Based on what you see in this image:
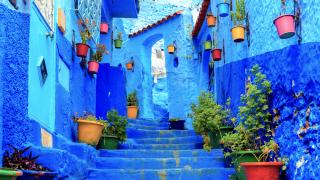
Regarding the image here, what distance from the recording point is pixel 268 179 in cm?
570

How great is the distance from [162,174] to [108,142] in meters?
2.04

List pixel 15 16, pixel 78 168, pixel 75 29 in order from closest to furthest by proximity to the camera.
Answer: pixel 15 16 → pixel 78 168 → pixel 75 29

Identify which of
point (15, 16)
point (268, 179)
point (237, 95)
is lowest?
point (268, 179)

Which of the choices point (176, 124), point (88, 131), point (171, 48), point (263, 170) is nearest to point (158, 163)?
point (88, 131)

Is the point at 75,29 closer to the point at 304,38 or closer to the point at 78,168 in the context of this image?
the point at 78,168

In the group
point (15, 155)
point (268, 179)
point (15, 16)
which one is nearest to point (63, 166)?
point (15, 155)

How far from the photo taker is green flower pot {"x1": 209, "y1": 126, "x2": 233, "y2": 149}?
8180mm

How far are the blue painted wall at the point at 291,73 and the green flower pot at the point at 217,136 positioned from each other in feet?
2.18

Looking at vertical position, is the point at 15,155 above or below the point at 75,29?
below

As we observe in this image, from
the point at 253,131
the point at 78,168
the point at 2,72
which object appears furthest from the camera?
the point at 253,131

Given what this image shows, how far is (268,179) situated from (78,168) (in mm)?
2323

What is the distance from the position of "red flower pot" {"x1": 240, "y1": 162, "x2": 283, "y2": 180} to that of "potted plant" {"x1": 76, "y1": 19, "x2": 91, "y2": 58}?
3613 mm

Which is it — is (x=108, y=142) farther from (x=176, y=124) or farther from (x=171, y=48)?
(x=171, y=48)

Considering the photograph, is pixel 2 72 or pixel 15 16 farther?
pixel 15 16
